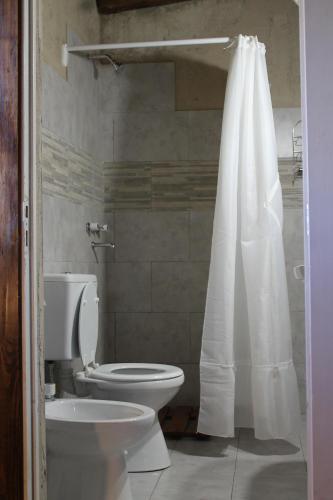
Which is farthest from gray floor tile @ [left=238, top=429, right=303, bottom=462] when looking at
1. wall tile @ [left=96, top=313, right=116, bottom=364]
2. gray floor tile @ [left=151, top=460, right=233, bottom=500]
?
wall tile @ [left=96, top=313, right=116, bottom=364]

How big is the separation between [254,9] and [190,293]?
1849 millimetres

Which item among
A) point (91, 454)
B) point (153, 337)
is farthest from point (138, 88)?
point (91, 454)

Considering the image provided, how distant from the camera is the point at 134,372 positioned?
3.32 meters

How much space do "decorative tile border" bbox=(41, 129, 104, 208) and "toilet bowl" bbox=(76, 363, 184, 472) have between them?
0.91 meters

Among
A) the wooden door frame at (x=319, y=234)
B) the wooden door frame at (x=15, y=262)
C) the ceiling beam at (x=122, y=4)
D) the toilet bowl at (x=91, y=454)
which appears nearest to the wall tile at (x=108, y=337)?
the toilet bowl at (x=91, y=454)

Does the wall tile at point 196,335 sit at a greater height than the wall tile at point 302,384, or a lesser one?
greater

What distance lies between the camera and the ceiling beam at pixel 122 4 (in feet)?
13.3

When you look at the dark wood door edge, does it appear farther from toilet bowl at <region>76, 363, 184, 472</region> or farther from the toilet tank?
toilet bowl at <region>76, 363, 184, 472</region>

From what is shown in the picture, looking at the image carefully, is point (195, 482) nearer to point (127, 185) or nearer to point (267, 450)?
point (267, 450)

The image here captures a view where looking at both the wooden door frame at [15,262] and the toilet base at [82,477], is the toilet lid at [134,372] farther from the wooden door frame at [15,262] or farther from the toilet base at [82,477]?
the wooden door frame at [15,262]

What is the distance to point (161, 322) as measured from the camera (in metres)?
4.12

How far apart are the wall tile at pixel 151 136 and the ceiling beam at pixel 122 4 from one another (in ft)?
2.20

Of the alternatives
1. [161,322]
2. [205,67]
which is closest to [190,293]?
[161,322]

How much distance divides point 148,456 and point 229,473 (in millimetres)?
380
